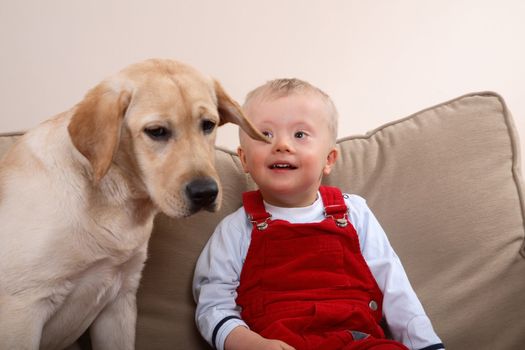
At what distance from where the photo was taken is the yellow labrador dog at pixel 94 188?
107 centimetres

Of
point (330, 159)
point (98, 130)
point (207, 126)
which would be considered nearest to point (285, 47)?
point (330, 159)

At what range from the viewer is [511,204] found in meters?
1.54

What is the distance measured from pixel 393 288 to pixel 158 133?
68cm

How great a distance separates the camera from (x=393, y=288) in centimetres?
131

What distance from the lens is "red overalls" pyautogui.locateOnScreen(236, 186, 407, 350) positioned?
1199 millimetres

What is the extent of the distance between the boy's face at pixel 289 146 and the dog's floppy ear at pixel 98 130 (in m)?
0.41

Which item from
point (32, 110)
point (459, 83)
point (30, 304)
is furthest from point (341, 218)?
point (459, 83)

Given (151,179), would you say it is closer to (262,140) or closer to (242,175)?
(262,140)

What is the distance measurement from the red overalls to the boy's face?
0.09 metres

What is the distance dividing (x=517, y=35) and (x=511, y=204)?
121 cm

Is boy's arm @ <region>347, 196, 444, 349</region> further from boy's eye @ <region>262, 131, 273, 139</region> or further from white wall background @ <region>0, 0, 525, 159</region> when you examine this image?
white wall background @ <region>0, 0, 525, 159</region>

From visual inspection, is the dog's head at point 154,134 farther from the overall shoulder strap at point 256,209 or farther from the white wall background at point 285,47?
the white wall background at point 285,47

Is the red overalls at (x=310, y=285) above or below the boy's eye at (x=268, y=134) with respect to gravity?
below

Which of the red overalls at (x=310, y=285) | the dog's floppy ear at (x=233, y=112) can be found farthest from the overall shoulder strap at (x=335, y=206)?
the dog's floppy ear at (x=233, y=112)
